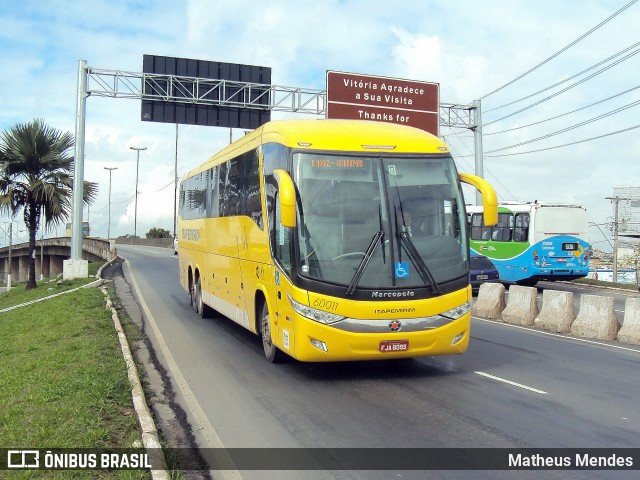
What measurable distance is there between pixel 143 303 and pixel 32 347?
21.6ft

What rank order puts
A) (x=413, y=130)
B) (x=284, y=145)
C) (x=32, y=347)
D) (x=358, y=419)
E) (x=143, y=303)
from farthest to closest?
(x=143, y=303), (x=32, y=347), (x=413, y=130), (x=284, y=145), (x=358, y=419)

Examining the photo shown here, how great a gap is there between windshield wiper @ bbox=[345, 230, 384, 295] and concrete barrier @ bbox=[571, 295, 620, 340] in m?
7.17

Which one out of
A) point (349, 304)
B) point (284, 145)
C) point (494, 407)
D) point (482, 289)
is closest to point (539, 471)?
point (494, 407)

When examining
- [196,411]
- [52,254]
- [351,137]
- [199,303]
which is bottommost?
[52,254]

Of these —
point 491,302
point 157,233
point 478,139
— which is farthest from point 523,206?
point 157,233

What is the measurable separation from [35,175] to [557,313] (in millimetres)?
21075

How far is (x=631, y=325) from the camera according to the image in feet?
43.3

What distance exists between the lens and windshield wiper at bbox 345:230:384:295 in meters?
8.34

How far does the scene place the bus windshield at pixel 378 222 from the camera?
852 cm

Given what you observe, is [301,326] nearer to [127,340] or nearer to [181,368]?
[181,368]

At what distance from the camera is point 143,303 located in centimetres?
1856

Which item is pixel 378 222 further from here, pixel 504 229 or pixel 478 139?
pixel 478 139

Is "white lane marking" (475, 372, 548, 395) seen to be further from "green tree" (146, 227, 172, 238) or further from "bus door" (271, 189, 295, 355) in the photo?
"green tree" (146, 227, 172, 238)

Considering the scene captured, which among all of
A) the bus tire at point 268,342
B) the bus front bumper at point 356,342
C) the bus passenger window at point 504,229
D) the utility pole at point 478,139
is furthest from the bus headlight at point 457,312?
the utility pole at point 478,139
